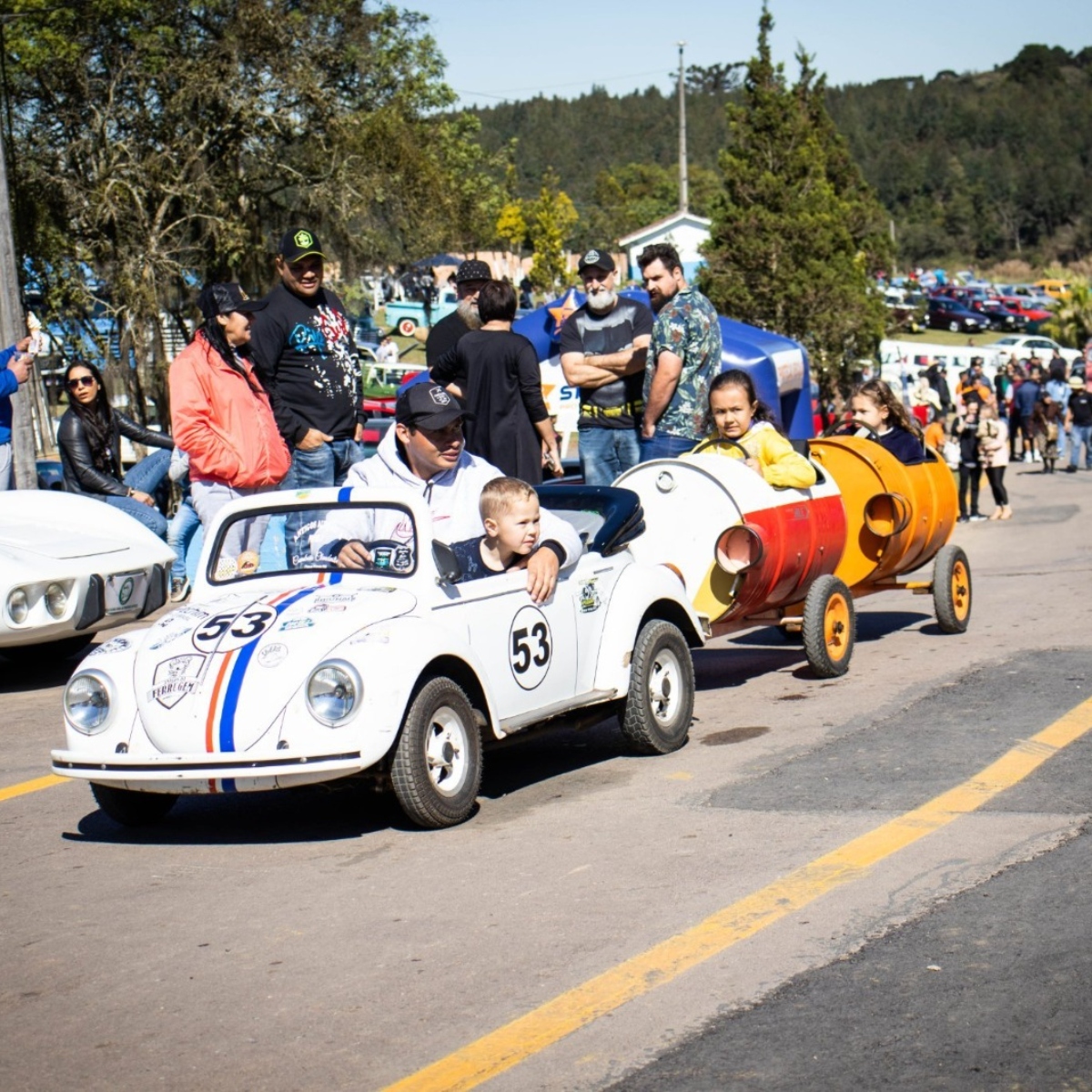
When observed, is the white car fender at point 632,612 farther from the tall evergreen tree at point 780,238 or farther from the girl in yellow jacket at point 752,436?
the tall evergreen tree at point 780,238

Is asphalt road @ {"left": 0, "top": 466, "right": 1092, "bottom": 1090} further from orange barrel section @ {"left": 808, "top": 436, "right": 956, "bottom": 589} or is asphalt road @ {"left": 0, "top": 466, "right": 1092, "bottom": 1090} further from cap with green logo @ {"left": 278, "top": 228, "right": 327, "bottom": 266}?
cap with green logo @ {"left": 278, "top": 228, "right": 327, "bottom": 266}

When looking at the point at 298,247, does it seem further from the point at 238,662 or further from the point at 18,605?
the point at 238,662

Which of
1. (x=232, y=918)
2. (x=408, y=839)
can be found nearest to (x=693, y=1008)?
(x=232, y=918)

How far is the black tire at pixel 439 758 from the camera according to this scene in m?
6.11

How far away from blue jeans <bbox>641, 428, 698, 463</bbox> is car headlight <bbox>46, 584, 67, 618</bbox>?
3632mm

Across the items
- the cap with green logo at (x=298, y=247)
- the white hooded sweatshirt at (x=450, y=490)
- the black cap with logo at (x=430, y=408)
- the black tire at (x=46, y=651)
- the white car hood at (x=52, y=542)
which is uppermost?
the cap with green logo at (x=298, y=247)

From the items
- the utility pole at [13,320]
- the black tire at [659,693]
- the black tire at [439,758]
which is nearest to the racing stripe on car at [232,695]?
the black tire at [439,758]

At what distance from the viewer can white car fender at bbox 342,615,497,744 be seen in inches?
236

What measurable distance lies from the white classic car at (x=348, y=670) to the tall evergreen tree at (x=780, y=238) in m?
32.3

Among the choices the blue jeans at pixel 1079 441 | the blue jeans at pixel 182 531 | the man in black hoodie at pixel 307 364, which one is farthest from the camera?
the blue jeans at pixel 1079 441

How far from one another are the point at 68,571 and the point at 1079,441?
2385cm

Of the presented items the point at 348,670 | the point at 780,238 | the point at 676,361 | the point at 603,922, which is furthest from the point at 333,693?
the point at 780,238

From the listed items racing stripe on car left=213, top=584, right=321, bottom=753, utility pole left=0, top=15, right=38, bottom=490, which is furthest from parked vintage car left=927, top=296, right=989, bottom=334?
racing stripe on car left=213, top=584, right=321, bottom=753

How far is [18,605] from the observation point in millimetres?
9328
